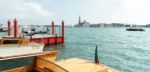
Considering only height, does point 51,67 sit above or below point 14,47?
above

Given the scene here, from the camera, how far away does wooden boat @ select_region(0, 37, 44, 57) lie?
1736 cm

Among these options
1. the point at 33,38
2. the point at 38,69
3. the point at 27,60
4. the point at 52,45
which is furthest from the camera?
the point at 52,45

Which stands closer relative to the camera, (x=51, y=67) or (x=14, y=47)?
(x=51, y=67)

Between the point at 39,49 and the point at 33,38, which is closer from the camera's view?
the point at 39,49

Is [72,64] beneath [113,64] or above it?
above

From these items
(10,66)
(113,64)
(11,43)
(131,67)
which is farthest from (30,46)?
(131,67)

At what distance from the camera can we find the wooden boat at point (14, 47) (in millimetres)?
17359

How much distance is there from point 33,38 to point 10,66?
12333 mm

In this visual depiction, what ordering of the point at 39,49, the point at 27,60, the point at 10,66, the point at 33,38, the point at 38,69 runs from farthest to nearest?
the point at 33,38 → the point at 39,49 → the point at 27,60 → the point at 10,66 → the point at 38,69

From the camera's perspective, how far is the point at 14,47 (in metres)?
18.1

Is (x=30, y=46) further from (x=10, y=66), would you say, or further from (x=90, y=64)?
(x=90, y=64)

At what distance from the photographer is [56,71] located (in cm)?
800

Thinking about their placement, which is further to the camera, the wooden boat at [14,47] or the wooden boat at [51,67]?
the wooden boat at [14,47]

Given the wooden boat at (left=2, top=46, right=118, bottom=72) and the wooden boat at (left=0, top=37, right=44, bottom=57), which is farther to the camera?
the wooden boat at (left=0, top=37, right=44, bottom=57)
